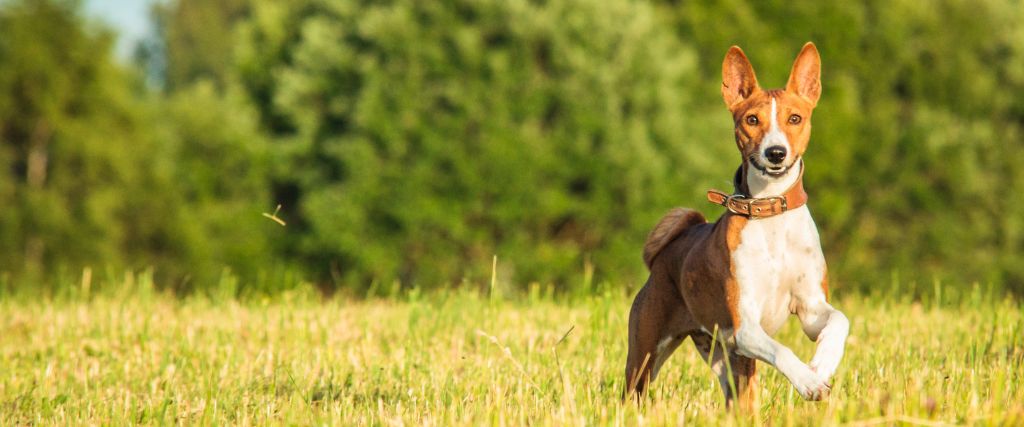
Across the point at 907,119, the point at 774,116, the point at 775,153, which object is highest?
the point at 907,119

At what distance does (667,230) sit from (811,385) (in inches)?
49.3

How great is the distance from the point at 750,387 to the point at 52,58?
2842cm

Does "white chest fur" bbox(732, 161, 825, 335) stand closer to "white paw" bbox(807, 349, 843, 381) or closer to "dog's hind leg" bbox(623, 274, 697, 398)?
"white paw" bbox(807, 349, 843, 381)

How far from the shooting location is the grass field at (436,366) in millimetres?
4086

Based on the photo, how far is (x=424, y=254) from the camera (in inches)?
1049

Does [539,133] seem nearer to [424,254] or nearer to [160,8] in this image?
[424,254]

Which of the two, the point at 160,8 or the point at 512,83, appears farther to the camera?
the point at 160,8

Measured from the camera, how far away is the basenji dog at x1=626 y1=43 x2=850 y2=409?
4.23 metres

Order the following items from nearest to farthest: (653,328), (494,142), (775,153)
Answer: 1. (775,153)
2. (653,328)
3. (494,142)

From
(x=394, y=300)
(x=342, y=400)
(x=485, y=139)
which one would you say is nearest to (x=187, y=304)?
(x=394, y=300)

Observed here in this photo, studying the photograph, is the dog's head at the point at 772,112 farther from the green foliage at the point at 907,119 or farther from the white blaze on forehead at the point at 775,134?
the green foliage at the point at 907,119

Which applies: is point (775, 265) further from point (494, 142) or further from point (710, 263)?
point (494, 142)

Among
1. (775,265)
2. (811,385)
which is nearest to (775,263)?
(775,265)

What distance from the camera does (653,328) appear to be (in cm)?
480
